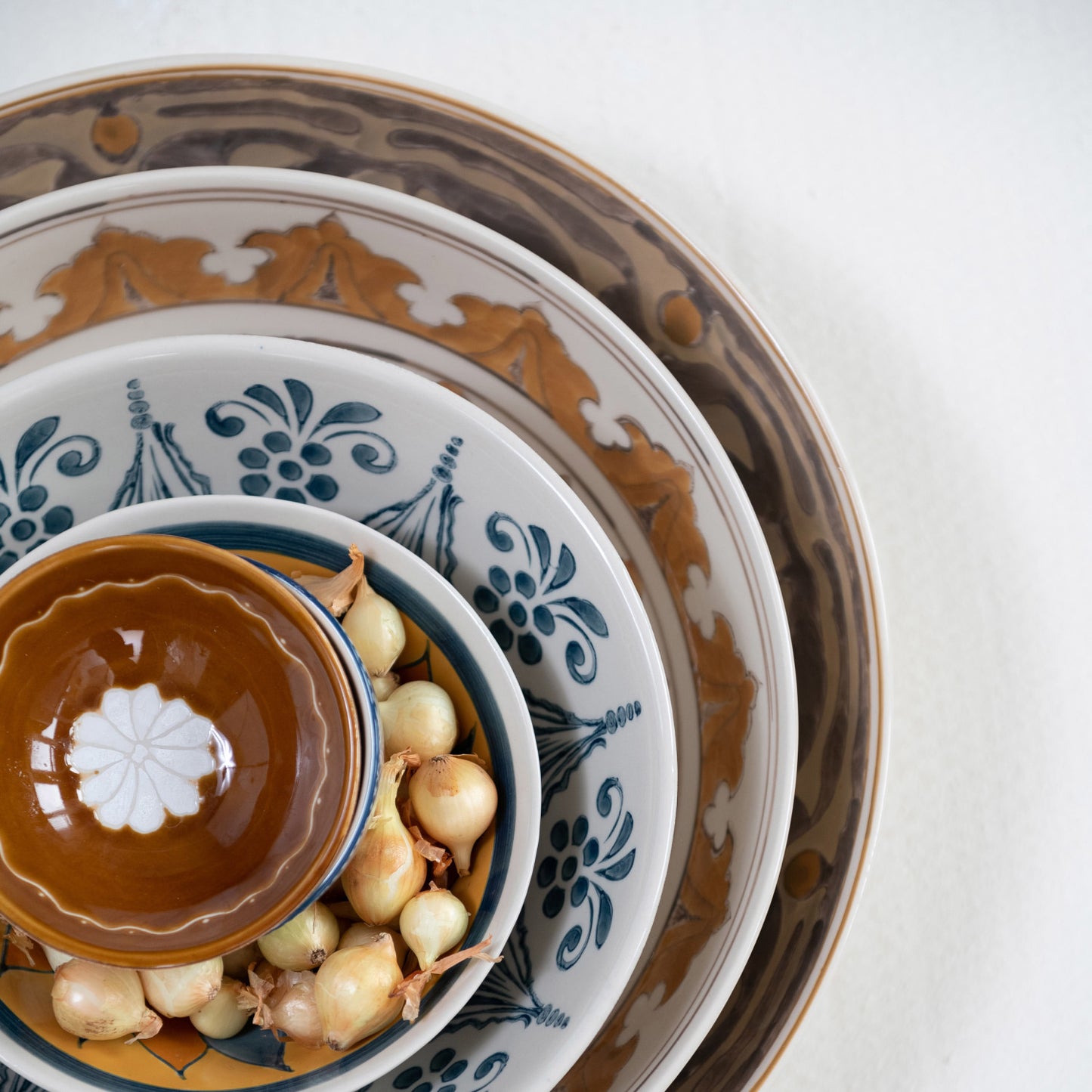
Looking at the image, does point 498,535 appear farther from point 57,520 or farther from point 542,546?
point 57,520

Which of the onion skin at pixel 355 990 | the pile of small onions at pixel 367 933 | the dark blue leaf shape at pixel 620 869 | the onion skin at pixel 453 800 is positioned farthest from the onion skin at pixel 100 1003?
the dark blue leaf shape at pixel 620 869

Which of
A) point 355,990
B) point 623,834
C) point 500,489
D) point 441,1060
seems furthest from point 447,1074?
point 500,489

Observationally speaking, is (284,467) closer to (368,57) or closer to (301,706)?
(301,706)

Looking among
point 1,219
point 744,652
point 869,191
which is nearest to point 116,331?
point 1,219

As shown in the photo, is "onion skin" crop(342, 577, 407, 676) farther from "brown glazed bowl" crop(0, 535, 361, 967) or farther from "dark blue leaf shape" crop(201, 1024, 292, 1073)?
"dark blue leaf shape" crop(201, 1024, 292, 1073)

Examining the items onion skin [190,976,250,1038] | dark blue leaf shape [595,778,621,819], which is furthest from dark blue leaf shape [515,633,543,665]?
onion skin [190,976,250,1038]
